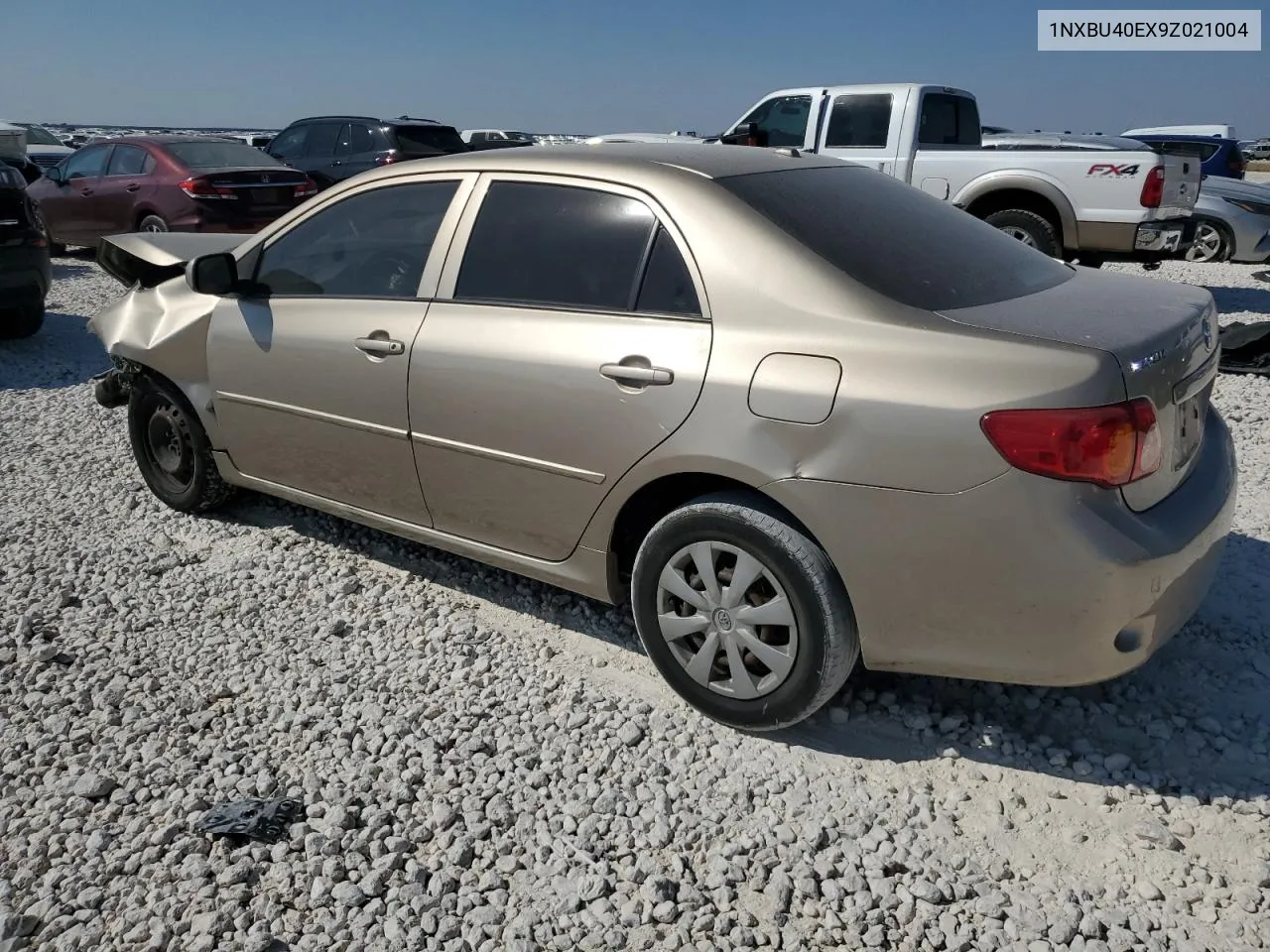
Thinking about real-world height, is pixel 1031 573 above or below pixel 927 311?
below

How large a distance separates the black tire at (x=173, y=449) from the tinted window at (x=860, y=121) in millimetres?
7984

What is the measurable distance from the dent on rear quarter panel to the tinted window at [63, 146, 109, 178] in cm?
949

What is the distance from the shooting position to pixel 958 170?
9969 mm

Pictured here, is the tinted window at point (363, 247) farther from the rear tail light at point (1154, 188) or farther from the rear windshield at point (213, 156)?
the rear windshield at point (213, 156)

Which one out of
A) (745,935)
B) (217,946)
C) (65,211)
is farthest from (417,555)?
(65,211)

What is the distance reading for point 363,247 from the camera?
13.1ft

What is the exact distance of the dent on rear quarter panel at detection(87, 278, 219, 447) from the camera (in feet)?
14.6

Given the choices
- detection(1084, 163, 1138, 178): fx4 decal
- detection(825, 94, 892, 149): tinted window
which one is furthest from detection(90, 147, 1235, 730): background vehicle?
detection(825, 94, 892, 149): tinted window

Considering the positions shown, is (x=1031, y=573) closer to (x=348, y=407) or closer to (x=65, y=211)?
(x=348, y=407)

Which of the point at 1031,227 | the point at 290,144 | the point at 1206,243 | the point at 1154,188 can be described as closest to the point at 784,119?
the point at 1031,227

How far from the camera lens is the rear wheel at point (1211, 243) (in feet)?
39.2

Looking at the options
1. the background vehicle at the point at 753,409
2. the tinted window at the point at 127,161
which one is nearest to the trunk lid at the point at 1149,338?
the background vehicle at the point at 753,409

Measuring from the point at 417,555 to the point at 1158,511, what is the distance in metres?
2.90

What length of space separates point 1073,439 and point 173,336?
12.2ft
